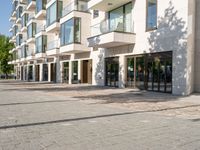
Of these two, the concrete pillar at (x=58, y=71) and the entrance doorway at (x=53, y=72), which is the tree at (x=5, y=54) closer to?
the entrance doorway at (x=53, y=72)

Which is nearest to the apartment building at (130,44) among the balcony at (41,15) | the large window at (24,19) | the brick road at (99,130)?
the balcony at (41,15)

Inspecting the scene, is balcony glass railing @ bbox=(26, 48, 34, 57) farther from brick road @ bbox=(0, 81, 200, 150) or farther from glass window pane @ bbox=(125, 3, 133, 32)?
brick road @ bbox=(0, 81, 200, 150)

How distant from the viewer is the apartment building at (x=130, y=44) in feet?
56.7

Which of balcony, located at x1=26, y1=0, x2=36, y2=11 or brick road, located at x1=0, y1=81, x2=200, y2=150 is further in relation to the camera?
balcony, located at x1=26, y1=0, x2=36, y2=11

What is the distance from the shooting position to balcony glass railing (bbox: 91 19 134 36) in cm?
2188

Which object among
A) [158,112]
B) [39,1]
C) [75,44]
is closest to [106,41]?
[75,44]

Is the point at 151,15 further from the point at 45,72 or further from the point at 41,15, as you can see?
the point at 45,72

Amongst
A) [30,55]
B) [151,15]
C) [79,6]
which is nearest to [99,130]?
[151,15]

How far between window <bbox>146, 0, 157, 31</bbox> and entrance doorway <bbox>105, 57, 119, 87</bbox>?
5007 mm

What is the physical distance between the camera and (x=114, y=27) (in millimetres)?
22312

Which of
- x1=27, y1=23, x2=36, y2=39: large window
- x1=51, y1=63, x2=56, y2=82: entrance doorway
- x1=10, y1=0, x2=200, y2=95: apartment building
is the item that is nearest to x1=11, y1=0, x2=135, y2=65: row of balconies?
x1=10, y1=0, x2=200, y2=95: apartment building

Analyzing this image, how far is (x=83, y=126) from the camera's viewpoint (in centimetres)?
766

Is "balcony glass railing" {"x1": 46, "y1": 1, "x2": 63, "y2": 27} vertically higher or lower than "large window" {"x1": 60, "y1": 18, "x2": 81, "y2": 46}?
higher

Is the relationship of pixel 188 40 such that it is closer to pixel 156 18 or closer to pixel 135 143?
pixel 156 18
